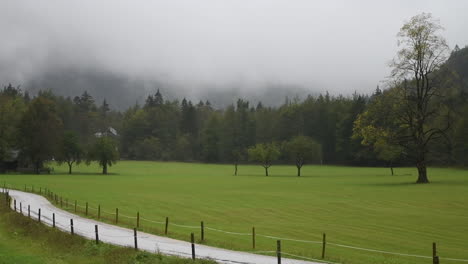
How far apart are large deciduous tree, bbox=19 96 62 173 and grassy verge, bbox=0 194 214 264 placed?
8604cm

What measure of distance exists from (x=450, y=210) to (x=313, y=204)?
12.6m

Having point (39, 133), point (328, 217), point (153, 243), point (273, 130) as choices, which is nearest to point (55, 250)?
point (153, 243)

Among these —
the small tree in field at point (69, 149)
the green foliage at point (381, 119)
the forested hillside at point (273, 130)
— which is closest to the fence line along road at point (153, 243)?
the green foliage at point (381, 119)

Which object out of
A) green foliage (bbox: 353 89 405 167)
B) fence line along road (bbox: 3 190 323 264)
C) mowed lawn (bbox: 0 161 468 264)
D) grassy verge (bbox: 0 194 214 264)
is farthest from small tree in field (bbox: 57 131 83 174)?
grassy verge (bbox: 0 194 214 264)

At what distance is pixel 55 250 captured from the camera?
23.9m

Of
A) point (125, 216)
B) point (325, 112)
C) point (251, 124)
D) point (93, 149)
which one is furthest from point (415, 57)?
point (251, 124)

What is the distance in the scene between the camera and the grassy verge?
64.1 feet

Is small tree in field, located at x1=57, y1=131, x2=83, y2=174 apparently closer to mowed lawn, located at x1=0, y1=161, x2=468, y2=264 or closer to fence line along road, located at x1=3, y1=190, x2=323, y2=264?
mowed lawn, located at x1=0, y1=161, x2=468, y2=264

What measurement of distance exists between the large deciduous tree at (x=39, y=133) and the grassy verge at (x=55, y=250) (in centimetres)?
8604

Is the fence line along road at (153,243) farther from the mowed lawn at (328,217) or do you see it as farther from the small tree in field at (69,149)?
the small tree in field at (69,149)

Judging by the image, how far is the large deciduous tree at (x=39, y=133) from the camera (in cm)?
11069

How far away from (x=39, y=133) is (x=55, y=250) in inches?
3839

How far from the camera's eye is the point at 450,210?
37.3 meters

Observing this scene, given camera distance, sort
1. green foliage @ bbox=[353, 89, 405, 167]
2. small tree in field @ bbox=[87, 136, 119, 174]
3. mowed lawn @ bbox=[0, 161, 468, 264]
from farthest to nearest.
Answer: small tree in field @ bbox=[87, 136, 119, 174]
green foliage @ bbox=[353, 89, 405, 167]
mowed lawn @ bbox=[0, 161, 468, 264]
